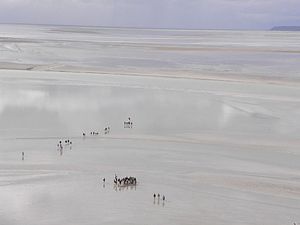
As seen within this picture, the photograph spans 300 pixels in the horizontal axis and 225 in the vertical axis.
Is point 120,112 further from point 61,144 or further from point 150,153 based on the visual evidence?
point 150,153

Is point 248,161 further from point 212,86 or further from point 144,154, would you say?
point 212,86

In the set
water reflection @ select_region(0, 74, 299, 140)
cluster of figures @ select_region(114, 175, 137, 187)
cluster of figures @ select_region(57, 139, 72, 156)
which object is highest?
water reflection @ select_region(0, 74, 299, 140)

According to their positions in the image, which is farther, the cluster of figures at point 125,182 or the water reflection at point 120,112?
the water reflection at point 120,112

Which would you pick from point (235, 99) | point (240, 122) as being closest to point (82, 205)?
point (240, 122)

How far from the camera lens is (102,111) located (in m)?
30.3

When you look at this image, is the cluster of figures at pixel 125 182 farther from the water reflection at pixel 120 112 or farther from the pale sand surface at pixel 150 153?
the water reflection at pixel 120 112

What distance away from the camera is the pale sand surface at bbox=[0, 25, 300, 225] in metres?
16.1

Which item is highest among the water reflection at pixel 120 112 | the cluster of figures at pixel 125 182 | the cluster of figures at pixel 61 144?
the water reflection at pixel 120 112

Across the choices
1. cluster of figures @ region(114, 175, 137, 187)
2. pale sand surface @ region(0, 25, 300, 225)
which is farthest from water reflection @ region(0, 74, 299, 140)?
cluster of figures @ region(114, 175, 137, 187)

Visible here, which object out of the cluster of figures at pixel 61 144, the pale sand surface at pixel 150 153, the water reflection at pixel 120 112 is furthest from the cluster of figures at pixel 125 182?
the water reflection at pixel 120 112

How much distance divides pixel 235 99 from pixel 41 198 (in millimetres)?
22452

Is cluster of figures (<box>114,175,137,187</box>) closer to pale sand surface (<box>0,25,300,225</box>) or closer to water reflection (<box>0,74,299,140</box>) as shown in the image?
pale sand surface (<box>0,25,300,225</box>)

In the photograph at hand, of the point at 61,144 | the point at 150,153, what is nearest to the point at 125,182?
the point at 150,153

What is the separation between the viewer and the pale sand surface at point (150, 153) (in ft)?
53.0
